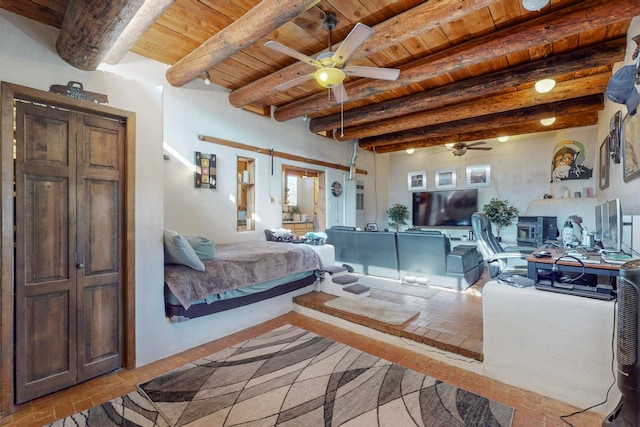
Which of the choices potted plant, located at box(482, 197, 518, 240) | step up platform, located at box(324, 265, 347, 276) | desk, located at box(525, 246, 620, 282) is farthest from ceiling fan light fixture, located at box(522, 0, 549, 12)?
potted plant, located at box(482, 197, 518, 240)

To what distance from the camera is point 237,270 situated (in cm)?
297

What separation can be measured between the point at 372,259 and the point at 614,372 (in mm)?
3236

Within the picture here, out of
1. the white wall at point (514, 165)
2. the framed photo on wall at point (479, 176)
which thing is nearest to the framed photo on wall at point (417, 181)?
A: the white wall at point (514, 165)

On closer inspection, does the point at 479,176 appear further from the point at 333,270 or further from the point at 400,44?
the point at 333,270

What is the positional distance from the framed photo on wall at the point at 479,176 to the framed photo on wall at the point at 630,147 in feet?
14.5

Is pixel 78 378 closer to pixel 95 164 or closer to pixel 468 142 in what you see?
pixel 95 164

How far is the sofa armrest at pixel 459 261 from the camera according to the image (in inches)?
157

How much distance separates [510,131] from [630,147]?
160 inches

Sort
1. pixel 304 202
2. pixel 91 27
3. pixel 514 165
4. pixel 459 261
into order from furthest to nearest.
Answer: pixel 304 202, pixel 514 165, pixel 459 261, pixel 91 27

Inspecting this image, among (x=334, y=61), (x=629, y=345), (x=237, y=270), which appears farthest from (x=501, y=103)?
(x=237, y=270)

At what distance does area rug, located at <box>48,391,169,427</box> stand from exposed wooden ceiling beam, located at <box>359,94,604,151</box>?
20.5ft

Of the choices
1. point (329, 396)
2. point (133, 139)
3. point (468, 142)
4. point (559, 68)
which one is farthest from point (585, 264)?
point (468, 142)

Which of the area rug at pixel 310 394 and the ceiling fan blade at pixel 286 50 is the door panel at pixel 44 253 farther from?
the ceiling fan blade at pixel 286 50

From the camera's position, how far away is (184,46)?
129 inches
